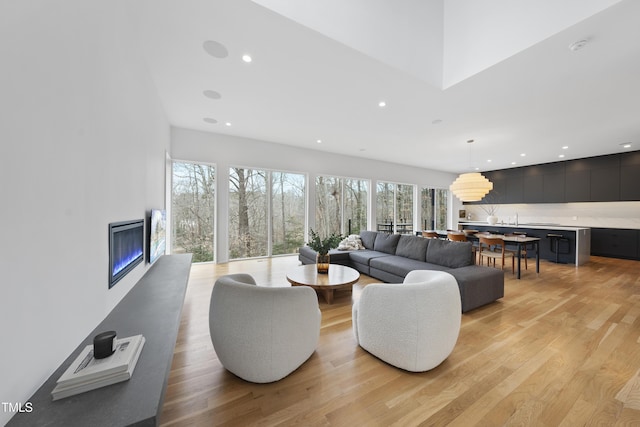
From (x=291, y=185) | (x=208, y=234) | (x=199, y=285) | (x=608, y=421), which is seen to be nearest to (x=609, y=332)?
(x=608, y=421)

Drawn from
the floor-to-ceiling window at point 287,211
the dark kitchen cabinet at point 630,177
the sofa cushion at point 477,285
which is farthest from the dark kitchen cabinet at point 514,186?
the floor-to-ceiling window at point 287,211

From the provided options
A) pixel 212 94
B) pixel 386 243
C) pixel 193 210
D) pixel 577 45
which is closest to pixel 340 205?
pixel 386 243

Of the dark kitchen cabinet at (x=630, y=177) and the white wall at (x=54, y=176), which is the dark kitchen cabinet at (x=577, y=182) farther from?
the white wall at (x=54, y=176)

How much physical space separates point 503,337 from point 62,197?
3.57 metres

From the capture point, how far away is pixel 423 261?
384 cm

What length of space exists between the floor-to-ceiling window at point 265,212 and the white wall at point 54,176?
140 inches

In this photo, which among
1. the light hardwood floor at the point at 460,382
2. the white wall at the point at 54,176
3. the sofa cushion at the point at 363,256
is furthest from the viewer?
the sofa cushion at the point at 363,256

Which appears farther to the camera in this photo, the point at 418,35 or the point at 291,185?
the point at 291,185

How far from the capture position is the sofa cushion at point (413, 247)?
3902 millimetres

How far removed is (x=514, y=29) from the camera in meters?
2.41

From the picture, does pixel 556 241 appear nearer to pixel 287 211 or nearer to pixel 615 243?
pixel 615 243

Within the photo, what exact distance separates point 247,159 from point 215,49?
123 inches

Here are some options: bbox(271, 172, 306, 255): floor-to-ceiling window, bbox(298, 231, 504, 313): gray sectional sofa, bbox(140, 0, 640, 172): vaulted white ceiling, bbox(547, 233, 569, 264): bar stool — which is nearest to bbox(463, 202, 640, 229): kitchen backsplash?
bbox(547, 233, 569, 264): bar stool

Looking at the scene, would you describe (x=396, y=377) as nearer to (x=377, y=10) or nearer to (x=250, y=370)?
(x=250, y=370)
